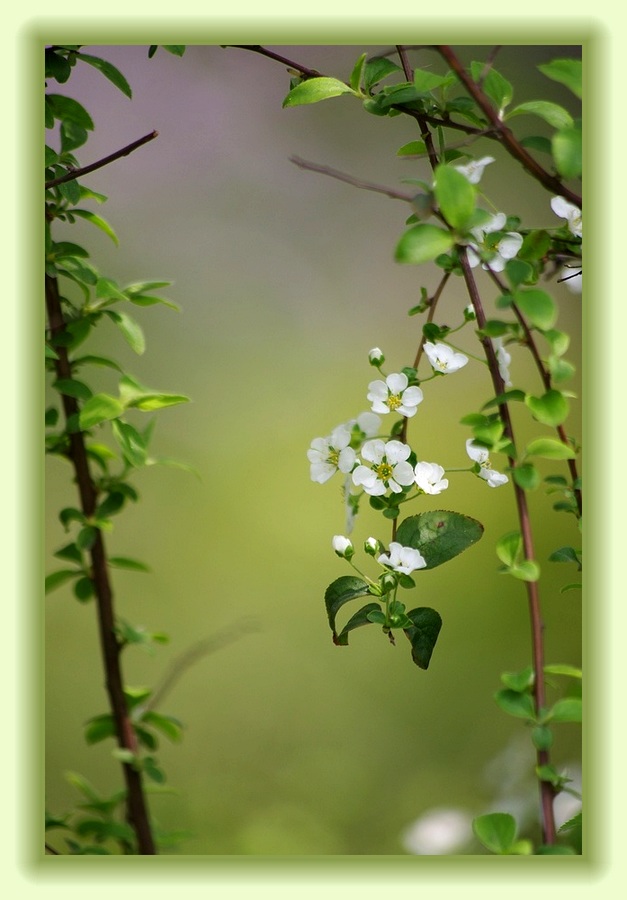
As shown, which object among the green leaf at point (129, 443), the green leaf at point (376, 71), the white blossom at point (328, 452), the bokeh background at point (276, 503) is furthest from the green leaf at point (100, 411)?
the bokeh background at point (276, 503)

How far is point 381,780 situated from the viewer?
3.08 feet

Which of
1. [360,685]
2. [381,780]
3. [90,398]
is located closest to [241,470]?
[360,685]

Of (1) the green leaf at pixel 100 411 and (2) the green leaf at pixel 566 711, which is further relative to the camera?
(1) the green leaf at pixel 100 411

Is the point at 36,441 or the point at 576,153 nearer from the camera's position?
the point at 576,153

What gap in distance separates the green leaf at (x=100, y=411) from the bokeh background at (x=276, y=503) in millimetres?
386

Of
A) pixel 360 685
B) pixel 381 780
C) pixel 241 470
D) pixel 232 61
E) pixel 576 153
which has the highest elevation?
pixel 232 61

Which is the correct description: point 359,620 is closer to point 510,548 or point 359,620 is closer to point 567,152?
point 510,548

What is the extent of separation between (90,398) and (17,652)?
0.49ft

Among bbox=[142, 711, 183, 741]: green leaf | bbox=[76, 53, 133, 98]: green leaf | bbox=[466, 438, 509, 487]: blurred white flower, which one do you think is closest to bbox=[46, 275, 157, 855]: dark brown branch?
bbox=[142, 711, 183, 741]: green leaf

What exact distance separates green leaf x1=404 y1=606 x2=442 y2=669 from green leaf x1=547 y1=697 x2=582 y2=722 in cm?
8

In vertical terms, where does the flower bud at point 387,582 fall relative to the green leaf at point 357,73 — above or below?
below

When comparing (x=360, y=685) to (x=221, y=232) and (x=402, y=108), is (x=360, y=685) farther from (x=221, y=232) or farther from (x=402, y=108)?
(x=402, y=108)

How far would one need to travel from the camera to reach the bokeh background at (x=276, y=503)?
2.90ft

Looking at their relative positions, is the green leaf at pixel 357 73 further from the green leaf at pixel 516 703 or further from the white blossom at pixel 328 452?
the green leaf at pixel 516 703
